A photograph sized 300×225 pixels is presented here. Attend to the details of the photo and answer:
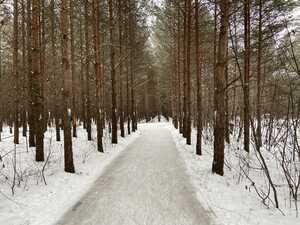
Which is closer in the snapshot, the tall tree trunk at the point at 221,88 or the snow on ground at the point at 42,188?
the snow on ground at the point at 42,188

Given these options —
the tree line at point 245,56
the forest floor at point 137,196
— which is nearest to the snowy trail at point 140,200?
the forest floor at point 137,196

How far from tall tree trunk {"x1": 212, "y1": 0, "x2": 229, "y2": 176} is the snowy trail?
1.19 m

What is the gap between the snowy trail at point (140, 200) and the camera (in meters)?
4.73

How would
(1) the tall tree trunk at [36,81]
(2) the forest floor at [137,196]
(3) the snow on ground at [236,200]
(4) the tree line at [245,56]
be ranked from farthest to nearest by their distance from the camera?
(1) the tall tree trunk at [36,81], (4) the tree line at [245,56], (2) the forest floor at [137,196], (3) the snow on ground at [236,200]

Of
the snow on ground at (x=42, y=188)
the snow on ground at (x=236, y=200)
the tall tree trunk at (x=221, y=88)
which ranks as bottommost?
the snow on ground at (x=236, y=200)

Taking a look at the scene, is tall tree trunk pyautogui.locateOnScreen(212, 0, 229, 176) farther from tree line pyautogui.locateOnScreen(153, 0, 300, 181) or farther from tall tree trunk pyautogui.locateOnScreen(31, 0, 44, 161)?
tall tree trunk pyautogui.locateOnScreen(31, 0, 44, 161)

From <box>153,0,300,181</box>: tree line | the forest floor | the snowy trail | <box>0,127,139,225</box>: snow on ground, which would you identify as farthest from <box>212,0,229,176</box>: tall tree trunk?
<box>0,127,139,225</box>: snow on ground

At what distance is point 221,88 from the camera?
7.56 meters

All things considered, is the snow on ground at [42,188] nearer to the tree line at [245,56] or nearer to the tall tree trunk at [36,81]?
the tall tree trunk at [36,81]

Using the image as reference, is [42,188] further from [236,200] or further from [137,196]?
[236,200]

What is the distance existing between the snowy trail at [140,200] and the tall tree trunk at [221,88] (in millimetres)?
1188

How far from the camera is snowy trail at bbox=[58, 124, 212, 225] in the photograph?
4.73m

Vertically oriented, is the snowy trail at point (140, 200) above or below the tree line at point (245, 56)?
below

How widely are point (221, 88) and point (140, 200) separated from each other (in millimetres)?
4033
